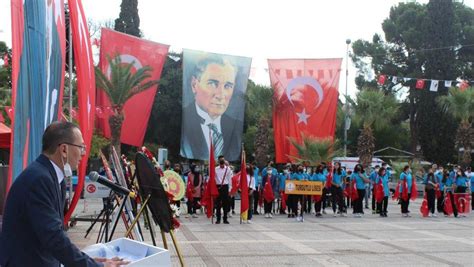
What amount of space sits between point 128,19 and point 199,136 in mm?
17891

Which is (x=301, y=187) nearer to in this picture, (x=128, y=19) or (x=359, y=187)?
(x=359, y=187)

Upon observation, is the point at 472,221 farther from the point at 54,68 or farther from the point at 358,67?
the point at 358,67

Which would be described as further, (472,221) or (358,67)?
(358,67)

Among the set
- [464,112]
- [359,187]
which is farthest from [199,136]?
[359,187]

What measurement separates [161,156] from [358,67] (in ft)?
92.6

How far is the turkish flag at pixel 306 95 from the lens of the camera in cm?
3447

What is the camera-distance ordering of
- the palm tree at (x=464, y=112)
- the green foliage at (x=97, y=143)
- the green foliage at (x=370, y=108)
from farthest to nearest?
the green foliage at (x=370, y=108), the palm tree at (x=464, y=112), the green foliage at (x=97, y=143)

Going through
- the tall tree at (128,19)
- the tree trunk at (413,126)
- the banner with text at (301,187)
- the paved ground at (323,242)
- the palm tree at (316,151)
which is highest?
the tall tree at (128,19)

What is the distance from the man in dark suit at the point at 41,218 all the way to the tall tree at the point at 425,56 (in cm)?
4533

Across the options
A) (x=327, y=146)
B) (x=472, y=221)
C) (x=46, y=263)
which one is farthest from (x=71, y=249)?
(x=327, y=146)

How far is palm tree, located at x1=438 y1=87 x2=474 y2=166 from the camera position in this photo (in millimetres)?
35625

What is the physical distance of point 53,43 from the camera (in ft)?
23.4

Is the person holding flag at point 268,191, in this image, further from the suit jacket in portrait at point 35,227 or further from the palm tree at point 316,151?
the suit jacket in portrait at point 35,227

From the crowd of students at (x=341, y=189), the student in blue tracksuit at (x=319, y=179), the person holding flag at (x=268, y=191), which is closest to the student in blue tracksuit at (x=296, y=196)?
the crowd of students at (x=341, y=189)
